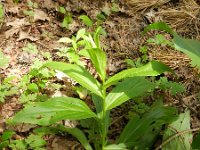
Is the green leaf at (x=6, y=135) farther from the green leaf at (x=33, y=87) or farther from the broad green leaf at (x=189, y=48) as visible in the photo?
the broad green leaf at (x=189, y=48)

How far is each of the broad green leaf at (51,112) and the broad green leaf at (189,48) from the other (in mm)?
696

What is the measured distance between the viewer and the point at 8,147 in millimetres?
2199

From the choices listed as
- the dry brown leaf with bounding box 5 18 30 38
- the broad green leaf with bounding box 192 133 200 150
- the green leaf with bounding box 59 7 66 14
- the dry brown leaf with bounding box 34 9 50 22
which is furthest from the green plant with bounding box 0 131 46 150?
the green leaf with bounding box 59 7 66 14

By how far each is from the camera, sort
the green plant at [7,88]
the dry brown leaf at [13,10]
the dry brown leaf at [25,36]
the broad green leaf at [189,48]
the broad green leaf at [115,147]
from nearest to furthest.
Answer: the broad green leaf at [189,48] → the broad green leaf at [115,147] → the green plant at [7,88] → the dry brown leaf at [25,36] → the dry brown leaf at [13,10]

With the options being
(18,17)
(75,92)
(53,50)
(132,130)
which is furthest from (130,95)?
(18,17)

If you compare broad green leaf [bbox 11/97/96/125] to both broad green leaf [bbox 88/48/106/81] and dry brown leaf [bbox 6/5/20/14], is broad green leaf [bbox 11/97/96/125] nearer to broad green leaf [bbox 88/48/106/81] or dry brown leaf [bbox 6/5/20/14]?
broad green leaf [bbox 88/48/106/81]

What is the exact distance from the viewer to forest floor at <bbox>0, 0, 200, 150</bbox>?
8.63ft

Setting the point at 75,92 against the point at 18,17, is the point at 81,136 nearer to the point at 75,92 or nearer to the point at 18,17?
the point at 75,92

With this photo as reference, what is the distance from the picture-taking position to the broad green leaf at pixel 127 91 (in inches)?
78.2

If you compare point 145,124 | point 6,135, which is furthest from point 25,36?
point 145,124

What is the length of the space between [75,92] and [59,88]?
0.15m

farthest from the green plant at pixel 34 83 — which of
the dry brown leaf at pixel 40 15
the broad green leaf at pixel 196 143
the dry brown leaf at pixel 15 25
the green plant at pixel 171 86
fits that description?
the broad green leaf at pixel 196 143

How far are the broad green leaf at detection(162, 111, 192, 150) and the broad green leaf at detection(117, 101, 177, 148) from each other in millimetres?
58

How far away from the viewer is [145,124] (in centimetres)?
214
